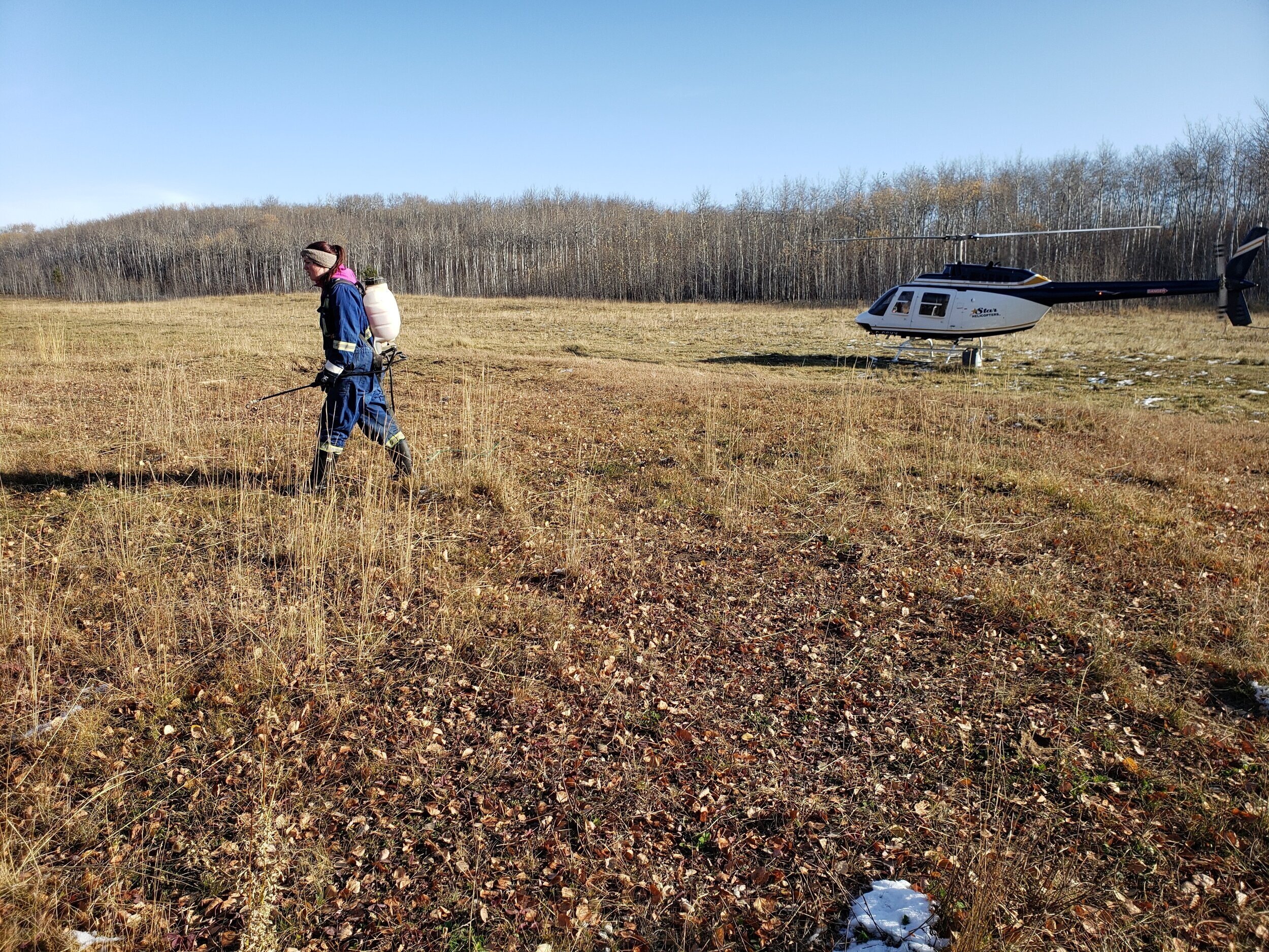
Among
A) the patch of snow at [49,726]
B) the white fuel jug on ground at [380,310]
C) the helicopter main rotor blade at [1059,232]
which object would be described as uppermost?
the helicopter main rotor blade at [1059,232]

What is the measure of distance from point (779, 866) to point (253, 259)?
9548 centimetres

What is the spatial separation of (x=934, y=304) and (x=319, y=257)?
53.2 feet

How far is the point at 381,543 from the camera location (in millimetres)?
5688

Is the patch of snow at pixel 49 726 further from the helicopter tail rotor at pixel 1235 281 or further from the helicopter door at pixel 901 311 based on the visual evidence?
the helicopter tail rotor at pixel 1235 281

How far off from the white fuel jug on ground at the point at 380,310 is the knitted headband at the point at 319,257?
364 mm

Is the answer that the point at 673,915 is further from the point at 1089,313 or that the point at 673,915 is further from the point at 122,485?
the point at 1089,313

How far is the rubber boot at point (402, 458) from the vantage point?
7.12 metres

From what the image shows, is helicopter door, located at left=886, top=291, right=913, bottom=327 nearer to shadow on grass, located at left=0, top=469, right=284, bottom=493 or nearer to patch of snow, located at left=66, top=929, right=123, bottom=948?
shadow on grass, located at left=0, top=469, right=284, bottom=493

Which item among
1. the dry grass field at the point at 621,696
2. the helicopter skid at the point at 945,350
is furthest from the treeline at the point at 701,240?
the dry grass field at the point at 621,696

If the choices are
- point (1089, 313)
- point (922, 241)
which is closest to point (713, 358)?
point (1089, 313)

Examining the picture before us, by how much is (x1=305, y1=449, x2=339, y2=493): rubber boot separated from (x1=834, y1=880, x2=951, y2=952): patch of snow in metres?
5.53

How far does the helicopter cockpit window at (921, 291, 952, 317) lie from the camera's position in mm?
18281

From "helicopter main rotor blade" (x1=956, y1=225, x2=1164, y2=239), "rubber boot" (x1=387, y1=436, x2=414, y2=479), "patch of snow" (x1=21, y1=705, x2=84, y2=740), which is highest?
"helicopter main rotor blade" (x1=956, y1=225, x2=1164, y2=239)

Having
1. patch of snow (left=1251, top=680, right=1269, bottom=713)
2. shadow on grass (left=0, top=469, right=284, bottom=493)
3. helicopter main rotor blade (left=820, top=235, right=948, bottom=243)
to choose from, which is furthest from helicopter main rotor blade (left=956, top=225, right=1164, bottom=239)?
shadow on grass (left=0, top=469, right=284, bottom=493)
